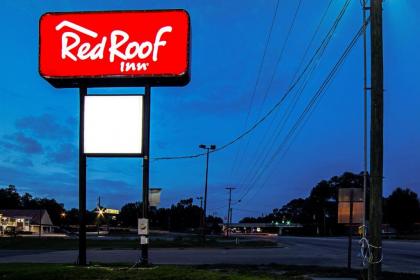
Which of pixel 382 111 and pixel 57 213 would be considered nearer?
pixel 382 111

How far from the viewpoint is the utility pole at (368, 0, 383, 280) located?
1315 centimetres

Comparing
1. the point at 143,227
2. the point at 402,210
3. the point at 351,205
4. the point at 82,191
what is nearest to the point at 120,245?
the point at 82,191

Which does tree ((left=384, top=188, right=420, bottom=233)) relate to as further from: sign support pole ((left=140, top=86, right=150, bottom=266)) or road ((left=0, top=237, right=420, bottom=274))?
sign support pole ((left=140, top=86, right=150, bottom=266))

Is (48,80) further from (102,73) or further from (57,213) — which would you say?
(57,213)

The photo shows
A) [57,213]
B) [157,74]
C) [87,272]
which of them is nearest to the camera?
[87,272]

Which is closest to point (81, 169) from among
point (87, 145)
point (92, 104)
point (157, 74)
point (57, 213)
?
point (87, 145)

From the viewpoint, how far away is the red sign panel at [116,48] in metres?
18.1

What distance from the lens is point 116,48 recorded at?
18328mm

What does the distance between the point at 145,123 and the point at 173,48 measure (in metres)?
2.50

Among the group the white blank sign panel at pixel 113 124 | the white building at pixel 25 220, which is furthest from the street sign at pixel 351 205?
the white building at pixel 25 220

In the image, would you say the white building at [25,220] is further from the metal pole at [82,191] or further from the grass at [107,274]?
the grass at [107,274]

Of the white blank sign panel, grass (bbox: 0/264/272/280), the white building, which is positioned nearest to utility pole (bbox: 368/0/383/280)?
grass (bbox: 0/264/272/280)

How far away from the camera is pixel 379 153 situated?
13289 mm

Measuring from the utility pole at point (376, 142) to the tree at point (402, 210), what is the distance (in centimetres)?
13223
